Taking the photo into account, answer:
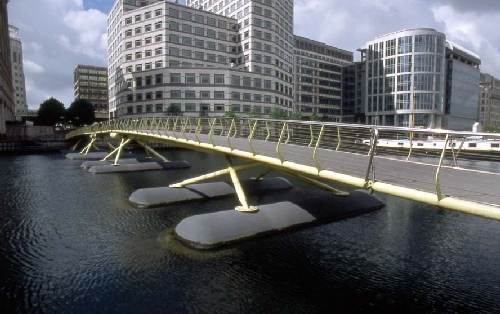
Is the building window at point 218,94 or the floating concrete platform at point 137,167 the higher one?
the building window at point 218,94

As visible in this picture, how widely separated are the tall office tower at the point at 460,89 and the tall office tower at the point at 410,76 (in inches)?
404

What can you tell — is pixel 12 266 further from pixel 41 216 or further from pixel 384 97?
pixel 384 97

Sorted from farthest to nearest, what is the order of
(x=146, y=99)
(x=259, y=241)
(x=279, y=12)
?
(x=279, y=12)
(x=146, y=99)
(x=259, y=241)

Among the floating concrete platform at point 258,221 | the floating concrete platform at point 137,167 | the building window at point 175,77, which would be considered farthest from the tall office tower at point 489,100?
the floating concrete platform at point 258,221

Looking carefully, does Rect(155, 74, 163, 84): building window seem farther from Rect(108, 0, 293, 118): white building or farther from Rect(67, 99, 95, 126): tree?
Rect(67, 99, 95, 126): tree

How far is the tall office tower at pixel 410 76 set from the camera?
10456 centimetres

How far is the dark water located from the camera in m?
9.48

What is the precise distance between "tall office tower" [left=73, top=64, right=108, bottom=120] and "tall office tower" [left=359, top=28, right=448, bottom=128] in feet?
487

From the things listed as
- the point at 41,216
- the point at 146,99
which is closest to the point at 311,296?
the point at 41,216

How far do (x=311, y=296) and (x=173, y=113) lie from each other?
76464 mm

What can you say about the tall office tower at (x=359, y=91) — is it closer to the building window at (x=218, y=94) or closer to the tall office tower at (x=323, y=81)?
the tall office tower at (x=323, y=81)

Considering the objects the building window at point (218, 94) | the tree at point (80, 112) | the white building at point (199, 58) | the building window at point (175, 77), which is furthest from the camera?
the tree at point (80, 112)

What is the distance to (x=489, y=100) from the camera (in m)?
174

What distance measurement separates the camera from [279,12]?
9731 centimetres
